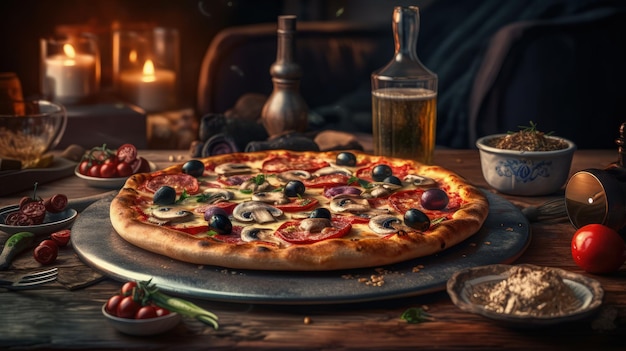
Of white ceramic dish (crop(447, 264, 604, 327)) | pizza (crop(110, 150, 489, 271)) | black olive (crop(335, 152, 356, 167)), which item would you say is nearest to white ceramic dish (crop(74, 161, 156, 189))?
pizza (crop(110, 150, 489, 271))

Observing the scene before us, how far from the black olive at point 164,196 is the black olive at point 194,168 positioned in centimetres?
28

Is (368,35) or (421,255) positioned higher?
(368,35)

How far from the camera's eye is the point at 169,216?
203 centimetres

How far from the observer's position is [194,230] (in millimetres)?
1938

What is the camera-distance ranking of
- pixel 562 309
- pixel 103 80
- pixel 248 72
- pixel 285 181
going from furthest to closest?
pixel 103 80 → pixel 248 72 → pixel 285 181 → pixel 562 309

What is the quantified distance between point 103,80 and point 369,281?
4.08 meters

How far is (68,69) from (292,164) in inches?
75.8

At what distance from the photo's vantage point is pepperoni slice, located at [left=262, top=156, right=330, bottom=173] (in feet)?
8.51

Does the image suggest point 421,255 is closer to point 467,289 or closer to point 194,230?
point 467,289

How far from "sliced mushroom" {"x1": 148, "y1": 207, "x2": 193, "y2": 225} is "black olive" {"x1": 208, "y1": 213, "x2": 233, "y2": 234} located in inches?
5.0

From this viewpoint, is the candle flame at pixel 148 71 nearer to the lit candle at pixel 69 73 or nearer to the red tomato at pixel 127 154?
the lit candle at pixel 69 73

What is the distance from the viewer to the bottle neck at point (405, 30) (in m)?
2.73

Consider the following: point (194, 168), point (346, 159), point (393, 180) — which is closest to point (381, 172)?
point (393, 180)

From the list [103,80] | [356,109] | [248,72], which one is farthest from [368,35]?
[103,80]
